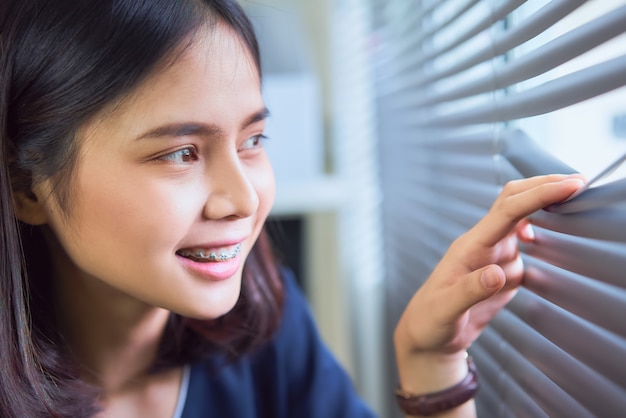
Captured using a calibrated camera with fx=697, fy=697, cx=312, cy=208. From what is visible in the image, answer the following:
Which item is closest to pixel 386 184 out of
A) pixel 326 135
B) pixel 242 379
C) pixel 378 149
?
pixel 378 149

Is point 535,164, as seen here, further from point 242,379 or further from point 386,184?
point 386,184

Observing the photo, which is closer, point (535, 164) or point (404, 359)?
point (535, 164)

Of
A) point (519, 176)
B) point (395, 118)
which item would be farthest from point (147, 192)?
point (395, 118)

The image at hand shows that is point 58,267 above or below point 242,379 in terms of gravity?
above

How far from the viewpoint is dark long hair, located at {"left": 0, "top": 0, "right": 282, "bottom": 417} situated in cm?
72

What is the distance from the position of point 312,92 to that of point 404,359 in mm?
987

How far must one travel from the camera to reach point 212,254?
794 millimetres

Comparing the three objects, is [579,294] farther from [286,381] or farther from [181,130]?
[286,381]

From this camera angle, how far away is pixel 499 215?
68 cm

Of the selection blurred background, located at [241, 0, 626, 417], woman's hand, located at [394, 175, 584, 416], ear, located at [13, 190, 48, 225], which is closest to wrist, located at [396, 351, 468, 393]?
woman's hand, located at [394, 175, 584, 416]

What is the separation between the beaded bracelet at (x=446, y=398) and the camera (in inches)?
32.9

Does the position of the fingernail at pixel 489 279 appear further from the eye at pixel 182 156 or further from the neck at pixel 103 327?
the neck at pixel 103 327

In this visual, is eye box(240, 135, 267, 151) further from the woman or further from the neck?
the neck

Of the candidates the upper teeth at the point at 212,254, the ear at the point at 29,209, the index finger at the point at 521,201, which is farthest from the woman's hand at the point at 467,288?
the ear at the point at 29,209
